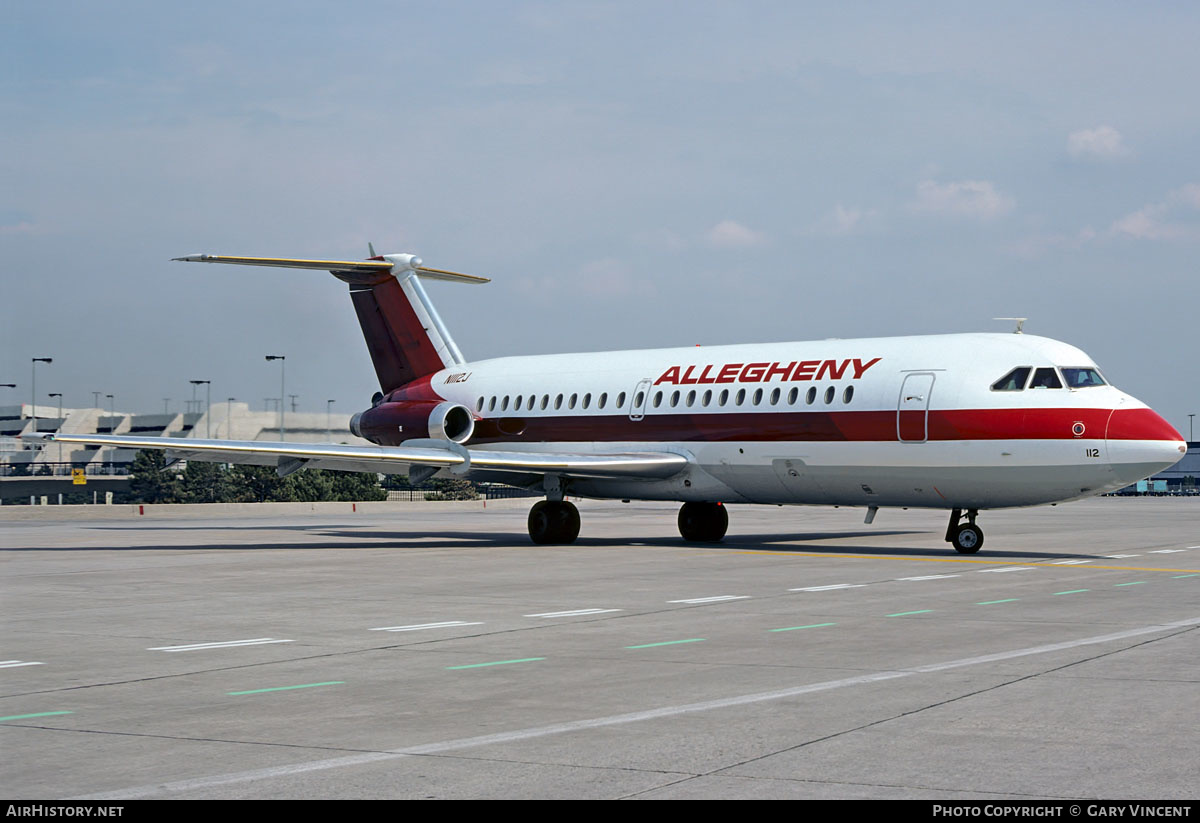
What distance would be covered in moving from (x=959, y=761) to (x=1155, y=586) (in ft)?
42.4

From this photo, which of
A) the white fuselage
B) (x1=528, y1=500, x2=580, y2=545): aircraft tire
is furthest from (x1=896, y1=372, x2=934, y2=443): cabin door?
(x1=528, y1=500, x2=580, y2=545): aircraft tire

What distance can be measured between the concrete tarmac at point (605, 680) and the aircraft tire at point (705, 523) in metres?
7.88

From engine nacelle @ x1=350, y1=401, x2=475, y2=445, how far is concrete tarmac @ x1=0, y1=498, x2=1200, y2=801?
34.0ft

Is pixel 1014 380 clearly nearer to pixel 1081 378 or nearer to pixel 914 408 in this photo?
pixel 1081 378

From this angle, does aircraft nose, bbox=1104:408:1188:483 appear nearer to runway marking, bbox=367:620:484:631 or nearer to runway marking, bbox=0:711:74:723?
runway marking, bbox=367:620:484:631

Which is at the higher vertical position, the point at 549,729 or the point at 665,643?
the point at 665,643

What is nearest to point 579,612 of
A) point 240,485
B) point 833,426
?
point 833,426

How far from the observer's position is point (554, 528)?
30656 millimetres

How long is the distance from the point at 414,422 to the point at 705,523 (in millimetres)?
8051

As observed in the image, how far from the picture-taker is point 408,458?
94.2ft

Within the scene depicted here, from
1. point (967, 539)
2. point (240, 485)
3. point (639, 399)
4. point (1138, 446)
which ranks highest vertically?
point (240, 485)

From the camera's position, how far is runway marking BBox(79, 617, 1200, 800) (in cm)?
711

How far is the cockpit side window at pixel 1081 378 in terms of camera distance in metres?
24.8

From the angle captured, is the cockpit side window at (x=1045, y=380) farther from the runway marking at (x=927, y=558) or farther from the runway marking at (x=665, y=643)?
the runway marking at (x=665, y=643)
